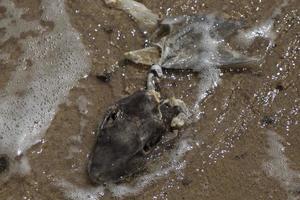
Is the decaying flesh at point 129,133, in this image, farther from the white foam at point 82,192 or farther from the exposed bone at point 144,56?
the exposed bone at point 144,56

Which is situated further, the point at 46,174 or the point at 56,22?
the point at 56,22

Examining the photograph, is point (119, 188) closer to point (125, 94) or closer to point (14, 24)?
point (125, 94)

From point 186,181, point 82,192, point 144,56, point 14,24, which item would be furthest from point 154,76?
point 14,24

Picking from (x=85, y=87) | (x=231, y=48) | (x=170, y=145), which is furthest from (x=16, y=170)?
(x=231, y=48)

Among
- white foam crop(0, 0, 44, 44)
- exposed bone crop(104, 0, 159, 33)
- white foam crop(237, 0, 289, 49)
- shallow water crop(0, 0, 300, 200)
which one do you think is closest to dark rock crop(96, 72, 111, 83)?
shallow water crop(0, 0, 300, 200)

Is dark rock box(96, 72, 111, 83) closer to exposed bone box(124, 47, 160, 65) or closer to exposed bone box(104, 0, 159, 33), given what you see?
exposed bone box(124, 47, 160, 65)

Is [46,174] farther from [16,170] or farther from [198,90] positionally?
[198,90]

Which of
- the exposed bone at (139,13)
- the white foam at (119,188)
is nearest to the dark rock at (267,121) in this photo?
the white foam at (119,188)

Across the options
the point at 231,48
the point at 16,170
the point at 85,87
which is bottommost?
the point at 16,170
